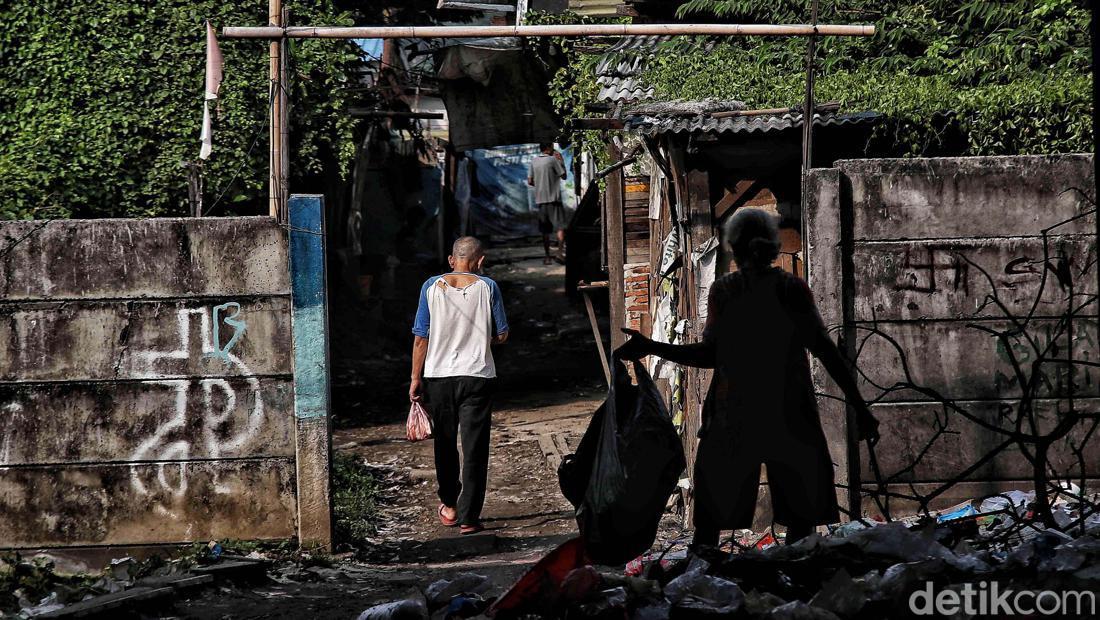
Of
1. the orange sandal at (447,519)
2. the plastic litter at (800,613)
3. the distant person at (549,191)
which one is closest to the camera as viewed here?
the plastic litter at (800,613)

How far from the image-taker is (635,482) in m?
4.52

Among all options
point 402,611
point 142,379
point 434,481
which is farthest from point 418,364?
point 402,611

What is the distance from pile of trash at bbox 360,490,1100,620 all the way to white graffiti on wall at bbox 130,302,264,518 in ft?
6.98

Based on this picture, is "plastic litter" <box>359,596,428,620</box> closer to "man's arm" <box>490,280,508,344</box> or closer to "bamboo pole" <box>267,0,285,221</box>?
"bamboo pole" <box>267,0,285,221</box>

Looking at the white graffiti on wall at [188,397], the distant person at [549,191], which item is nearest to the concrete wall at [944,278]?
the white graffiti on wall at [188,397]

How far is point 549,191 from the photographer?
1933 cm

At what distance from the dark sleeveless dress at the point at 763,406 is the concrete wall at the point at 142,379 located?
261 cm

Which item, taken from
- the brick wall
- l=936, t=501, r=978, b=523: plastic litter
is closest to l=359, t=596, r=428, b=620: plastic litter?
l=936, t=501, r=978, b=523: plastic litter

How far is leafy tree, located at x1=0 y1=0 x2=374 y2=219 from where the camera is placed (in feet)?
32.2

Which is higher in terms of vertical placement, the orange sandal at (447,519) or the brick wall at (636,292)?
the brick wall at (636,292)

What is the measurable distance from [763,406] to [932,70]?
645 centimetres

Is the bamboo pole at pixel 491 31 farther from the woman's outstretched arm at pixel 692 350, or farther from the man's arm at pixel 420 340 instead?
the woman's outstretched arm at pixel 692 350

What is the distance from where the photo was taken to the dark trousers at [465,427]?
698 centimetres

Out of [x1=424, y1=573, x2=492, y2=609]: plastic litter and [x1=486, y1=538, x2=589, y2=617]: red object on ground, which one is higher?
[x1=486, y1=538, x2=589, y2=617]: red object on ground
